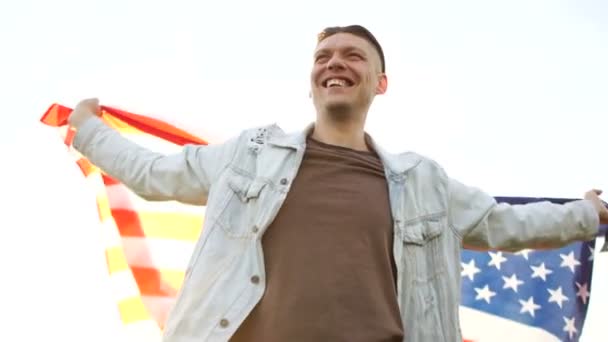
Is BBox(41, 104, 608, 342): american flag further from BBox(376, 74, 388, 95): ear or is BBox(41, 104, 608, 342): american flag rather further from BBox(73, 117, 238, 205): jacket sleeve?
BBox(376, 74, 388, 95): ear

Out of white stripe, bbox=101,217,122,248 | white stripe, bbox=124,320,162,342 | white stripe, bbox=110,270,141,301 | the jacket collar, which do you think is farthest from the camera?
white stripe, bbox=101,217,122,248

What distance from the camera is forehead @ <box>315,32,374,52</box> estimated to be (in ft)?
13.1

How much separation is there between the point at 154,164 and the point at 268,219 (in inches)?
25.2

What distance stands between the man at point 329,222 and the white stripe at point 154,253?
118 centimetres

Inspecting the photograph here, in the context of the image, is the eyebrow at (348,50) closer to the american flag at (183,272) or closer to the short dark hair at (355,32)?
the short dark hair at (355,32)

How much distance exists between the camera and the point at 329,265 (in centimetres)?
318

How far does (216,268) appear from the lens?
3297mm

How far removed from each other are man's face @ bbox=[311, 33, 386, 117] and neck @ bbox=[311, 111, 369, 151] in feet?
0.21

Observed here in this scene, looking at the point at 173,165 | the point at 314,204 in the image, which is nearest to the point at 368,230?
the point at 314,204

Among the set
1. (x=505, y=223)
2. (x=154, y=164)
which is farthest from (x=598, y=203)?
(x=154, y=164)

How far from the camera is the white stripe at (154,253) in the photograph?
4.75 metres

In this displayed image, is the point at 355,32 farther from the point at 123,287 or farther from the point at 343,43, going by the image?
the point at 123,287

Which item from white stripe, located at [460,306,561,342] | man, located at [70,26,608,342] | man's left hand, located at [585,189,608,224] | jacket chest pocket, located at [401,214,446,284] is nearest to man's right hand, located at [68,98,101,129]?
man, located at [70,26,608,342]

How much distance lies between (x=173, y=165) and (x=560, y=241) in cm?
196
